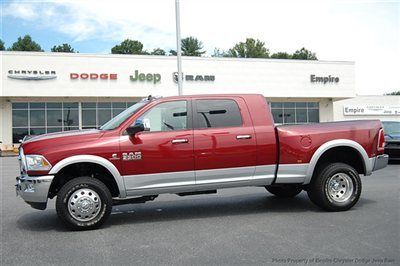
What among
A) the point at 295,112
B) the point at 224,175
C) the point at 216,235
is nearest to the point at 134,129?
the point at 224,175

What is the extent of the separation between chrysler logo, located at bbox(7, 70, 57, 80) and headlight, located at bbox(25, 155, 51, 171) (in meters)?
29.3

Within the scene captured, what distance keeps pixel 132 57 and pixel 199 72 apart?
6.02 meters

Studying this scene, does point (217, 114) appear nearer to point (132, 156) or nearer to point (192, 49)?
point (132, 156)

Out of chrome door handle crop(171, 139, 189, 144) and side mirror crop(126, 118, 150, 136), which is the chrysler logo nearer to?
side mirror crop(126, 118, 150, 136)

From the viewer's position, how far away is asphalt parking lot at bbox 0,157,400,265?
4.93 metres

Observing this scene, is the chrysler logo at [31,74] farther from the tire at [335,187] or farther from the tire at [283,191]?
the tire at [335,187]

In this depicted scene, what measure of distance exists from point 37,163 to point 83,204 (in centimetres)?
88

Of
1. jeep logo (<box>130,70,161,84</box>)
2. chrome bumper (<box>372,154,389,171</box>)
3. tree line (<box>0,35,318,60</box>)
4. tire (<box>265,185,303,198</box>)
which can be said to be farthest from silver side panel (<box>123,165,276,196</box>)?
tree line (<box>0,35,318,60</box>)

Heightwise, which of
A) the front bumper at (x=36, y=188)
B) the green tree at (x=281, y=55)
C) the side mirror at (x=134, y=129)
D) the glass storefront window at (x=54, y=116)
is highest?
the green tree at (x=281, y=55)

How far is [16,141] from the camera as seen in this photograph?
34219mm

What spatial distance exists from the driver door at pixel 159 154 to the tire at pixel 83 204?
0.42m

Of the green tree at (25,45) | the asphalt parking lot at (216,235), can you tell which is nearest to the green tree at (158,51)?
the green tree at (25,45)

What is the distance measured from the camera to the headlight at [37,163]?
6156 millimetres

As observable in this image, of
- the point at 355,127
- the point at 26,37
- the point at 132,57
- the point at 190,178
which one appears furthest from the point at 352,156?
the point at 26,37
